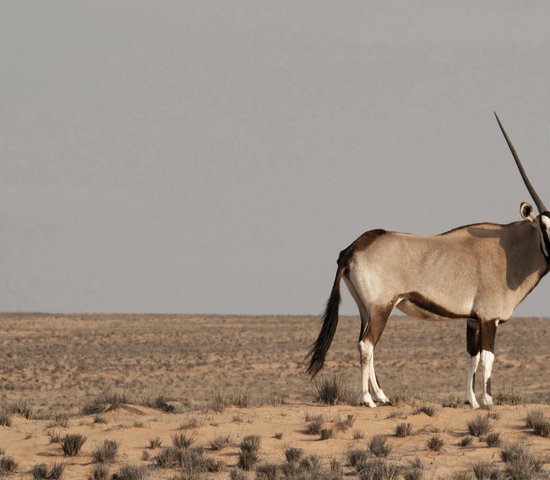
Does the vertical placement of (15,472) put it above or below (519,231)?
below

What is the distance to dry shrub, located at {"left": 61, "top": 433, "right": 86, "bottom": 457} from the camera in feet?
40.3

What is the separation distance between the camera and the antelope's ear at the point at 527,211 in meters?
15.1

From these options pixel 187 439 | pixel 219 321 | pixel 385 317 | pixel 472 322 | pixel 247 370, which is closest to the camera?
pixel 187 439

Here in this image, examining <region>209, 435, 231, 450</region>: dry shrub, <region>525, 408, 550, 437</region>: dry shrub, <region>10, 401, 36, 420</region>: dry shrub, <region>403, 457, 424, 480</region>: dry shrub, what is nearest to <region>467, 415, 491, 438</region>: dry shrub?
<region>525, 408, 550, 437</region>: dry shrub

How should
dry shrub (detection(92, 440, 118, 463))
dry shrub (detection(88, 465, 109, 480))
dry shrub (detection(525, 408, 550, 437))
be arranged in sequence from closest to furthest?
dry shrub (detection(88, 465, 109, 480))
dry shrub (detection(92, 440, 118, 463))
dry shrub (detection(525, 408, 550, 437))

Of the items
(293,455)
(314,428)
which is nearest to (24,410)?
(314,428)

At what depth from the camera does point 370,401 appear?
48.0 feet

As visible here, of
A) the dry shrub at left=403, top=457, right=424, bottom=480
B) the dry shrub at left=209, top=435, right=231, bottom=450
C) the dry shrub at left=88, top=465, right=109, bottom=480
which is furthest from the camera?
the dry shrub at left=209, top=435, right=231, bottom=450

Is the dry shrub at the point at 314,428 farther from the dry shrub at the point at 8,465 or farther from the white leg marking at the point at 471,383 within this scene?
the dry shrub at the point at 8,465

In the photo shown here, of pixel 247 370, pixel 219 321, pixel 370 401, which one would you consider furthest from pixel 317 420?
pixel 219 321

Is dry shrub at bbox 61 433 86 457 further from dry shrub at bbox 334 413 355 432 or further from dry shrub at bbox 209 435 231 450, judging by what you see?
dry shrub at bbox 334 413 355 432

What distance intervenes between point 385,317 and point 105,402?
15.9 feet

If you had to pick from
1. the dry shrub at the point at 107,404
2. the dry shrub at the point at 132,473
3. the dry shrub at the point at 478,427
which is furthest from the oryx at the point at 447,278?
the dry shrub at the point at 132,473

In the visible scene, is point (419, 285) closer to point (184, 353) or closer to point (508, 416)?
point (508, 416)
